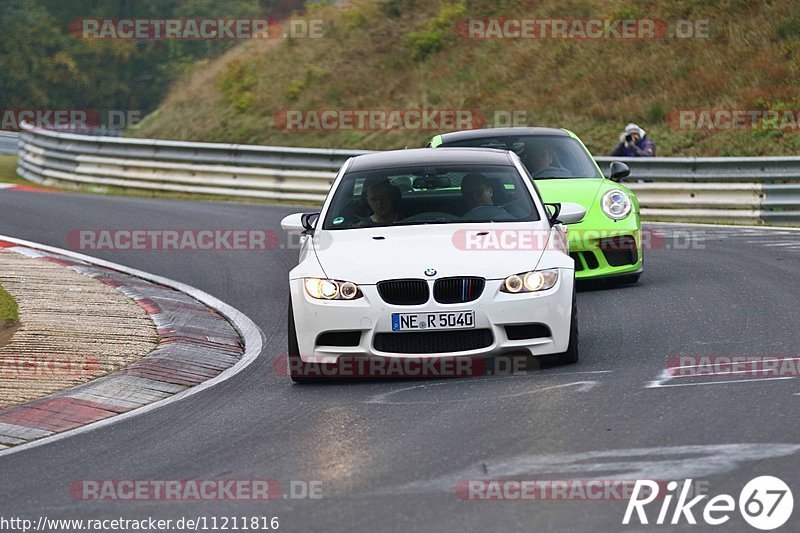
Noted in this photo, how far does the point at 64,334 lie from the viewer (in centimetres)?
1009

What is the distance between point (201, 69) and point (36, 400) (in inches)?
1351

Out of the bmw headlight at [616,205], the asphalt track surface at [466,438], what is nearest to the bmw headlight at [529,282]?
the asphalt track surface at [466,438]

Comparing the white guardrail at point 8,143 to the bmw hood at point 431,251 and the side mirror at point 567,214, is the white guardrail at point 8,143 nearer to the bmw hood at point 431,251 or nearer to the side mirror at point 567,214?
the side mirror at point 567,214

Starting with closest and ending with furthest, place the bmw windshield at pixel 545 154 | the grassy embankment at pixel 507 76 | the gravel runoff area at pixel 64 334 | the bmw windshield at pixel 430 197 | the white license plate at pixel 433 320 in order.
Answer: the white license plate at pixel 433 320 → the gravel runoff area at pixel 64 334 → the bmw windshield at pixel 430 197 → the bmw windshield at pixel 545 154 → the grassy embankment at pixel 507 76

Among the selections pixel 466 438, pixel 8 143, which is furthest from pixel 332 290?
pixel 8 143

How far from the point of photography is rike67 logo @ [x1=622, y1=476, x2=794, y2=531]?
198 inches

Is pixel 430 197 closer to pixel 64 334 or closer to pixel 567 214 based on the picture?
pixel 567 214

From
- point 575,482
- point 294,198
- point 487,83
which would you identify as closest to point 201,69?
point 487,83

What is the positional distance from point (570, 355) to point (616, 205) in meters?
4.11

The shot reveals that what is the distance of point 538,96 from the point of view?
3048cm

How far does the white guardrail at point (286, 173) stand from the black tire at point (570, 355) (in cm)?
1069

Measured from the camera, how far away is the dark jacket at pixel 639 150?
2120 cm

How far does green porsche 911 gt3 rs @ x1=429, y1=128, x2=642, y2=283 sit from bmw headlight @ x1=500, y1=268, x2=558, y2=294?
372 centimetres

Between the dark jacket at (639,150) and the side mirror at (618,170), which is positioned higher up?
the dark jacket at (639,150)
